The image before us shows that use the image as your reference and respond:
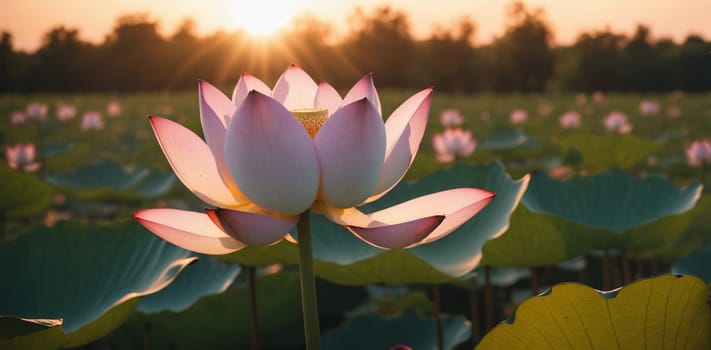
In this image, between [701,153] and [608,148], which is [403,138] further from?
[701,153]

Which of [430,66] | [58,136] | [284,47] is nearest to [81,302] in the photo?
[58,136]

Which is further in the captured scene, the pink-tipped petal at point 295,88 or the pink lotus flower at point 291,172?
the pink-tipped petal at point 295,88

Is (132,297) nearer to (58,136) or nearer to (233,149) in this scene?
(233,149)

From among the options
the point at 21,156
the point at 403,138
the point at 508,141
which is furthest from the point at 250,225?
the point at 508,141

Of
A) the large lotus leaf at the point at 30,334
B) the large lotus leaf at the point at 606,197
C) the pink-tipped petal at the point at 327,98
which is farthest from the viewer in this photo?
the large lotus leaf at the point at 606,197

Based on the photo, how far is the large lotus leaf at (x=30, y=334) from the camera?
1.88 feet

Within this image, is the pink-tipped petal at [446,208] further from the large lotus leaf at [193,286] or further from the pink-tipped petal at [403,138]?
the large lotus leaf at [193,286]

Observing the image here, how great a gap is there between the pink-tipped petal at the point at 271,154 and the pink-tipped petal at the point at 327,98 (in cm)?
18

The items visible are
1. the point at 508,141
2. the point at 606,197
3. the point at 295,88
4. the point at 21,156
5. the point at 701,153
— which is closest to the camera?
the point at 295,88

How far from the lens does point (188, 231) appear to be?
1.76 feet

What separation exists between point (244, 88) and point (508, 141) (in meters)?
2.85

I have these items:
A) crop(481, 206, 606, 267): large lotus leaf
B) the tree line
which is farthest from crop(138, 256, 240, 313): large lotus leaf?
the tree line

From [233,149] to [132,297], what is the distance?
0.29 metres

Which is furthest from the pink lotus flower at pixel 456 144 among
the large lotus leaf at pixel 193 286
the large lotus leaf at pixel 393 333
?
the large lotus leaf at pixel 193 286
